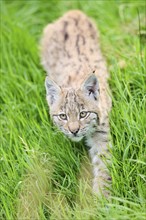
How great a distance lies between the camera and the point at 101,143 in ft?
21.1

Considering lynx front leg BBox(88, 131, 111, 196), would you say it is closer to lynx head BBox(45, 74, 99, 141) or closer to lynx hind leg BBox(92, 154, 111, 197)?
lynx hind leg BBox(92, 154, 111, 197)

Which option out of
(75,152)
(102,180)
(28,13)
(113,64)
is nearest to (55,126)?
(75,152)

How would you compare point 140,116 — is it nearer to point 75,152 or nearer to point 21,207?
point 75,152

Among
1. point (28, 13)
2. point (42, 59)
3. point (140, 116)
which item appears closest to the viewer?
point (140, 116)

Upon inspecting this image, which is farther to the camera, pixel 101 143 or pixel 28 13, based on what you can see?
pixel 28 13

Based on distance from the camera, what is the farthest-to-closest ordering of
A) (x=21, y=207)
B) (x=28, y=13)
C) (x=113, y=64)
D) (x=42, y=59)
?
(x=28, y=13)
(x=42, y=59)
(x=113, y=64)
(x=21, y=207)

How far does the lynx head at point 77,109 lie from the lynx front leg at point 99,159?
0.47 feet

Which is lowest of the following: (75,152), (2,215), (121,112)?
(2,215)

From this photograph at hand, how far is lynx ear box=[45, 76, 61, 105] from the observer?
21.3ft

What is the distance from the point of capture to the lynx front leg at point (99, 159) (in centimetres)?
599

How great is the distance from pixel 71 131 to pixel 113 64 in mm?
1607

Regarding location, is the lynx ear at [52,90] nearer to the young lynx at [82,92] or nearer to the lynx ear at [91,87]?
the young lynx at [82,92]

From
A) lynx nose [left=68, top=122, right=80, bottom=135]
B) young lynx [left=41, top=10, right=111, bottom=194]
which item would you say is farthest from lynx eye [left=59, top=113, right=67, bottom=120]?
lynx nose [left=68, top=122, right=80, bottom=135]

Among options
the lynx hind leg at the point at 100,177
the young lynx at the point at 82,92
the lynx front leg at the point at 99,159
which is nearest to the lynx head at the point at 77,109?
the young lynx at the point at 82,92
